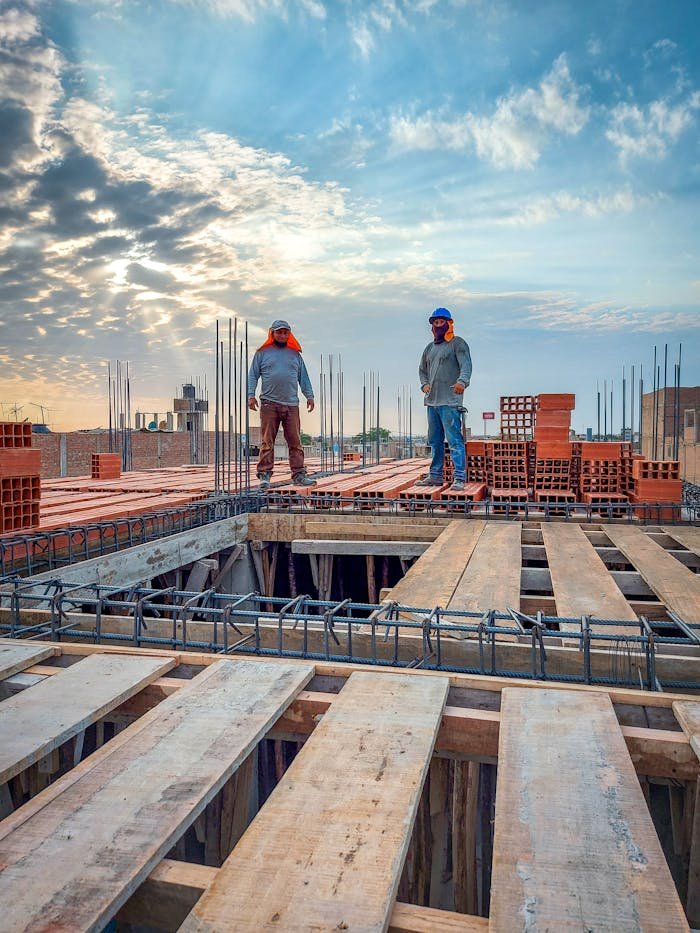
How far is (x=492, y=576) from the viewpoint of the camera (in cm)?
652

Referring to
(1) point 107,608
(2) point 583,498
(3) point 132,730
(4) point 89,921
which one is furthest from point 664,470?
(4) point 89,921

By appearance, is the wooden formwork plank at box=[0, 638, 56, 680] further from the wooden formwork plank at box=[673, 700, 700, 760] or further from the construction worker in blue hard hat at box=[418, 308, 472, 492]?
the construction worker in blue hard hat at box=[418, 308, 472, 492]

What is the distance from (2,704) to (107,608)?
455cm

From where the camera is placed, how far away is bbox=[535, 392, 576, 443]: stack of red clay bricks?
1312 centimetres

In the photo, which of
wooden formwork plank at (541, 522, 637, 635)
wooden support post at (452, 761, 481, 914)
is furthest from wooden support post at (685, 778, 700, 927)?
wooden formwork plank at (541, 522, 637, 635)

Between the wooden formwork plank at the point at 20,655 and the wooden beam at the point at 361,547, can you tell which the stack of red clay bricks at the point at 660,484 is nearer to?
the wooden beam at the point at 361,547

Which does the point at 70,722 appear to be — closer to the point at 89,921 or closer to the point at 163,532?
the point at 89,921

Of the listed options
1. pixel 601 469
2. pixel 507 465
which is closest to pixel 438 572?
pixel 507 465

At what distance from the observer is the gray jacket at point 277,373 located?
1168cm

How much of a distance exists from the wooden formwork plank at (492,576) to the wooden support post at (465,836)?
2.01 meters

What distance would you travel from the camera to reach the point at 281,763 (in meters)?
8.41

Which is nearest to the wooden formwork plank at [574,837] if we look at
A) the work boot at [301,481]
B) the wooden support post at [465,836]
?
the wooden support post at [465,836]

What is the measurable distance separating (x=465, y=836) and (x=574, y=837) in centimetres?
115

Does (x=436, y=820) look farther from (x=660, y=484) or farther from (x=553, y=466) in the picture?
(x=553, y=466)
